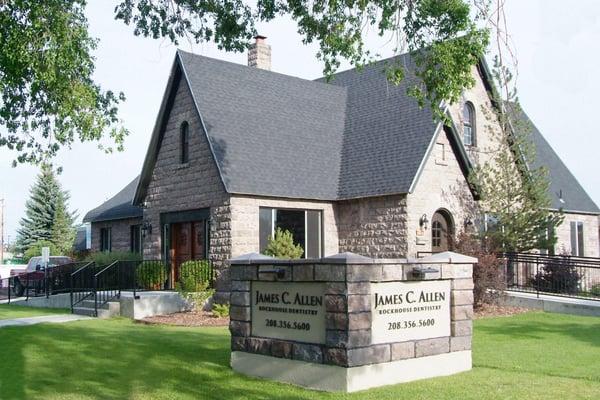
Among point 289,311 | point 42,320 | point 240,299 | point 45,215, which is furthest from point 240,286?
point 45,215

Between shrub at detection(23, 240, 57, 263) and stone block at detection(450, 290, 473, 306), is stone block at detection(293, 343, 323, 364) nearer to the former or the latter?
stone block at detection(450, 290, 473, 306)

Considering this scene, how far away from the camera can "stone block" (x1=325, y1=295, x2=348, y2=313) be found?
348 inches

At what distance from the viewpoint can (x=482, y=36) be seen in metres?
11.6

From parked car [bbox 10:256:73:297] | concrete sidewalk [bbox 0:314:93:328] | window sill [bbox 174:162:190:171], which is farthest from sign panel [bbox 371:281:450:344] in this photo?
parked car [bbox 10:256:73:297]

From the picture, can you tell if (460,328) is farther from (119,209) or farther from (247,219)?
(119,209)

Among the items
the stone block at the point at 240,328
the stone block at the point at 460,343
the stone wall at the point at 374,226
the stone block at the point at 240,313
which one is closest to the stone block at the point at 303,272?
the stone block at the point at 240,313

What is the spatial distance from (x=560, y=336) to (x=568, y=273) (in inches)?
326

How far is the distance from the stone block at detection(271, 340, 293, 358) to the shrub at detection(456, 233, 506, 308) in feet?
31.9

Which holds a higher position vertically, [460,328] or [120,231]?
[120,231]

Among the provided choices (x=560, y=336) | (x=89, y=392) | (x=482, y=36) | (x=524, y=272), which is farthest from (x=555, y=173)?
(x=89, y=392)

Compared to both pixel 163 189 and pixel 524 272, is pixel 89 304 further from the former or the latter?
pixel 524 272

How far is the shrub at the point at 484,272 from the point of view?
60.2ft

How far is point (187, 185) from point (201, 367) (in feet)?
38.4

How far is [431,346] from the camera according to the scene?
989cm
